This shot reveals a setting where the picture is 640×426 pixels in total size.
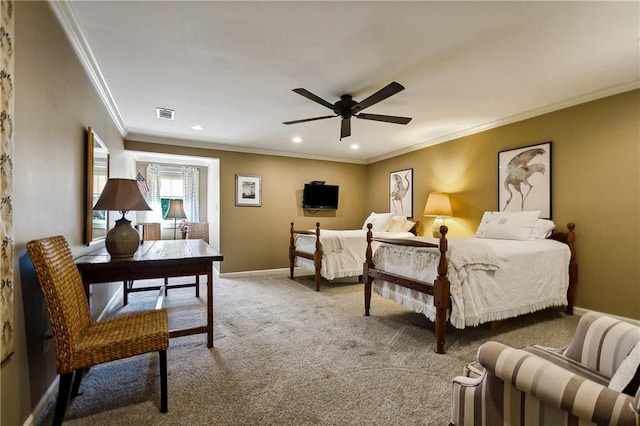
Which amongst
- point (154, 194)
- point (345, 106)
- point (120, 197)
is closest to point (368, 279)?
point (345, 106)

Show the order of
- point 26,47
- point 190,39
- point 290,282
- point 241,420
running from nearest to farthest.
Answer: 1. point 26,47
2. point 241,420
3. point 190,39
4. point 290,282

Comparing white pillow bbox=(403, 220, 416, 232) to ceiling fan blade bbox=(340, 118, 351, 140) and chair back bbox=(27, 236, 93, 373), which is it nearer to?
ceiling fan blade bbox=(340, 118, 351, 140)

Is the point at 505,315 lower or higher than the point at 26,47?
lower

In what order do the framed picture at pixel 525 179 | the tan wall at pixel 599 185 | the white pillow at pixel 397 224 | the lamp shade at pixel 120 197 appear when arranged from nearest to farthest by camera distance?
1. the lamp shade at pixel 120 197
2. the tan wall at pixel 599 185
3. the framed picture at pixel 525 179
4. the white pillow at pixel 397 224

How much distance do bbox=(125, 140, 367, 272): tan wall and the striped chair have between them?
4.59 metres

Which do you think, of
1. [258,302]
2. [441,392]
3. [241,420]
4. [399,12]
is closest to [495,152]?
[399,12]

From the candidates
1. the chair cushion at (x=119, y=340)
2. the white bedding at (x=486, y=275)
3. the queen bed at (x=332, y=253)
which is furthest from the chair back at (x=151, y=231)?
the white bedding at (x=486, y=275)

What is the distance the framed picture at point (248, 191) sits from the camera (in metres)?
5.39

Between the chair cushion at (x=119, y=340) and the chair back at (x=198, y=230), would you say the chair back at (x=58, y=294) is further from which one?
the chair back at (x=198, y=230)

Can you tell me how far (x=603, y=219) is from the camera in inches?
119

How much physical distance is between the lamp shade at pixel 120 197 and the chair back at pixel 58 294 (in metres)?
0.56

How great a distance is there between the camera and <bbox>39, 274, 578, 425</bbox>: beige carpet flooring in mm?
1609

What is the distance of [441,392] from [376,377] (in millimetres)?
412

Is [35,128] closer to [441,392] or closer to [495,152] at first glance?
[441,392]
